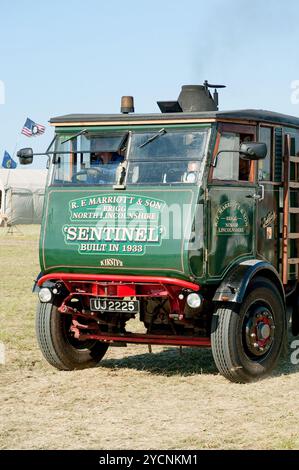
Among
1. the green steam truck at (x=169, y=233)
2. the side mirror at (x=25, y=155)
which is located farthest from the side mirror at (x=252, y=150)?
the side mirror at (x=25, y=155)

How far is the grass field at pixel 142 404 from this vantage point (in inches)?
282

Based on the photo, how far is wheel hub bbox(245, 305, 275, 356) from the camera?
31.5 feet

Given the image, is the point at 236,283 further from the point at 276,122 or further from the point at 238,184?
the point at 276,122

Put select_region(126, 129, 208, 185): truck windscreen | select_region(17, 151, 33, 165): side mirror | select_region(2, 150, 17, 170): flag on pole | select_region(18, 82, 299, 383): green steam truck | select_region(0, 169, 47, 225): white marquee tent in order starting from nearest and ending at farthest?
1. select_region(18, 82, 299, 383): green steam truck
2. select_region(126, 129, 208, 185): truck windscreen
3. select_region(17, 151, 33, 165): side mirror
4. select_region(0, 169, 47, 225): white marquee tent
5. select_region(2, 150, 17, 170): flag on pole

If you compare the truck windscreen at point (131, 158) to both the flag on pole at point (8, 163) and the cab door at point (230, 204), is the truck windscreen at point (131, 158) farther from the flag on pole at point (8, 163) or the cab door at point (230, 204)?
the flag on pole at point (8, 163)

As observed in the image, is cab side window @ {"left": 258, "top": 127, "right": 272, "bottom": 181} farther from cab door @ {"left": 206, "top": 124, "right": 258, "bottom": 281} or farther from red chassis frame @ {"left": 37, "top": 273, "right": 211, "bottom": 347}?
red chassis frame @ {"left": 37, "top": 273, "right": 211, "bottom": 347}

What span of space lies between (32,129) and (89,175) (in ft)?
120

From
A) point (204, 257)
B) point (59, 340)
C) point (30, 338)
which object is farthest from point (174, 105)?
point (30, 338)

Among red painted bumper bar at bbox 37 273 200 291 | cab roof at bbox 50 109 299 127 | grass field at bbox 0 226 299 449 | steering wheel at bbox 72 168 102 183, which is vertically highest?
cab roof at bbox 50 109 299 127

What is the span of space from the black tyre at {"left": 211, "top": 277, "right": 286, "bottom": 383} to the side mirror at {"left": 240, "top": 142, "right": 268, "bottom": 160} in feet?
4.38

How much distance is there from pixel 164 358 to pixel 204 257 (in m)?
2.42

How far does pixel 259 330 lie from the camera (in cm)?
973

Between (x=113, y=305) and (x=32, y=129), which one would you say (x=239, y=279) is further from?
(x=32, y=129)

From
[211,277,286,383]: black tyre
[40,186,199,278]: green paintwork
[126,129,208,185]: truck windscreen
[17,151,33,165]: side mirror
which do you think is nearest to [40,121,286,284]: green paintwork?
[40,186,199,278]: green paintwork
